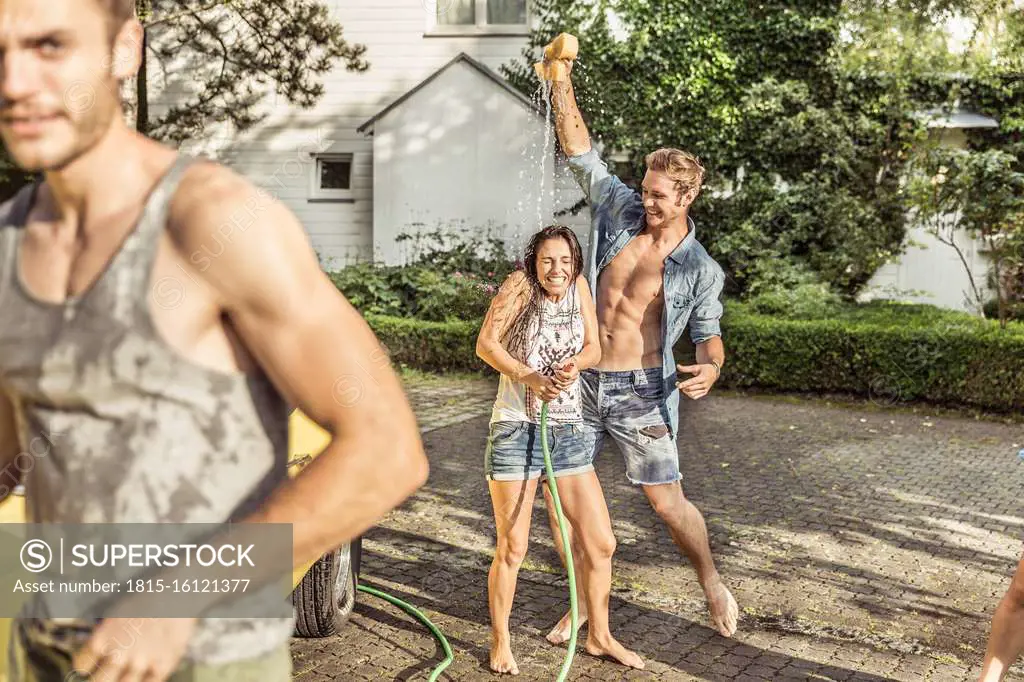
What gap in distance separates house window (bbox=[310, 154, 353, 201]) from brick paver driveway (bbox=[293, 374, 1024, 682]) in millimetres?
10787

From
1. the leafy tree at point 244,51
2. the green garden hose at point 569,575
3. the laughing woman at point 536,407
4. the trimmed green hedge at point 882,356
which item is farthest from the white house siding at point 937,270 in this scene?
the green garden hose at point 569,575

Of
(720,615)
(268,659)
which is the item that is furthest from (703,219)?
(268,659)

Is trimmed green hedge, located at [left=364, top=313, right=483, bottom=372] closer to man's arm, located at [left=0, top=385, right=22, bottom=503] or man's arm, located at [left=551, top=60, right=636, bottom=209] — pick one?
man's arm, located at [left=551, top=60, right=636, bottom=209]

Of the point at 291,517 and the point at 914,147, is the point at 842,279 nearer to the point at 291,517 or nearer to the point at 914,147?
the point at 914,147

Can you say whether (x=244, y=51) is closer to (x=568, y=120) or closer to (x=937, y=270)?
(x=937, y=270)

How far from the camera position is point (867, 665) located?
475 centimetres

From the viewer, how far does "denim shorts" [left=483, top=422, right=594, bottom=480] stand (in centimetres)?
439

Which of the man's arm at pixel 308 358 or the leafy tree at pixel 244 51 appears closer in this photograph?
the man's arm at pixel 308 358

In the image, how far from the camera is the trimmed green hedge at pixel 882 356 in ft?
39.4

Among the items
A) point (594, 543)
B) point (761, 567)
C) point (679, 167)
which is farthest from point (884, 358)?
point (594, 543)

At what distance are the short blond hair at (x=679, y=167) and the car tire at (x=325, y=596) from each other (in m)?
2.09

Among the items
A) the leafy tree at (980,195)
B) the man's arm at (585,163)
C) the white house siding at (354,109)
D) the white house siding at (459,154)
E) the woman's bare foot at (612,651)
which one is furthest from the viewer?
the white house siding at (354,109)

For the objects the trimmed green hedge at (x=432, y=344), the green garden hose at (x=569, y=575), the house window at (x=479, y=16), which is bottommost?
the trimmed green hedge at (x=432, y=344)

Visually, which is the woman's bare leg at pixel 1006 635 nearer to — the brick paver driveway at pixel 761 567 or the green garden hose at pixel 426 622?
the brick paver driveway at pixel 761 567
